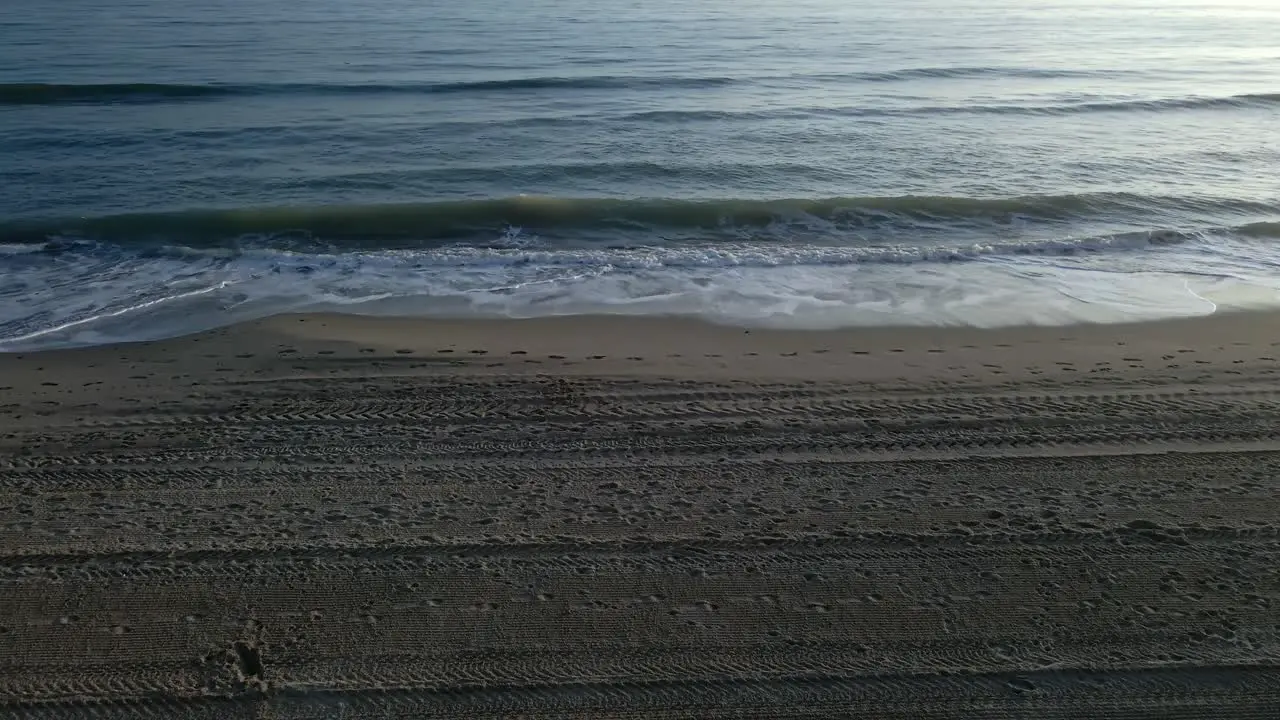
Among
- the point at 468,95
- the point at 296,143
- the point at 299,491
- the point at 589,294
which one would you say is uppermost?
the point at 468,95

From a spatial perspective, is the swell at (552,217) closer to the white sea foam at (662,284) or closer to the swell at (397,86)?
the white sea foam at (662,284)

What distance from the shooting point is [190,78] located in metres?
20.0

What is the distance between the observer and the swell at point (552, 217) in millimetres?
10477

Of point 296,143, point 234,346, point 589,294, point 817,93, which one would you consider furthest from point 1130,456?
point 817,93

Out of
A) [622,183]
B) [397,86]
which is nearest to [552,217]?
[622,183]

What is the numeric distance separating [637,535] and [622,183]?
29.8 ft

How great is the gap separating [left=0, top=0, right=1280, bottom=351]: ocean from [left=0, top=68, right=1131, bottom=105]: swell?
10 centimetres

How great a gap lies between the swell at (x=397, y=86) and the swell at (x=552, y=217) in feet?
30.0

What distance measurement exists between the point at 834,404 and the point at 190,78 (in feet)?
64.8

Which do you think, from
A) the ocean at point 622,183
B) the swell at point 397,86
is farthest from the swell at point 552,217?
the swell at point 397,86

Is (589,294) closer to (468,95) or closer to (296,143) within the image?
(296,143)

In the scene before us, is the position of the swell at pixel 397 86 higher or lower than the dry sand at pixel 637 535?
higher

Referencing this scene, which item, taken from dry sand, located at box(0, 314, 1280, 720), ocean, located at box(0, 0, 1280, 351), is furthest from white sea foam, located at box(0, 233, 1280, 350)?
dry sand, located at box(0, 314, 1280, 720)

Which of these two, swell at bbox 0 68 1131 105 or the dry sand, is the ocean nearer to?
swell at bbox 0 68 1131 105
